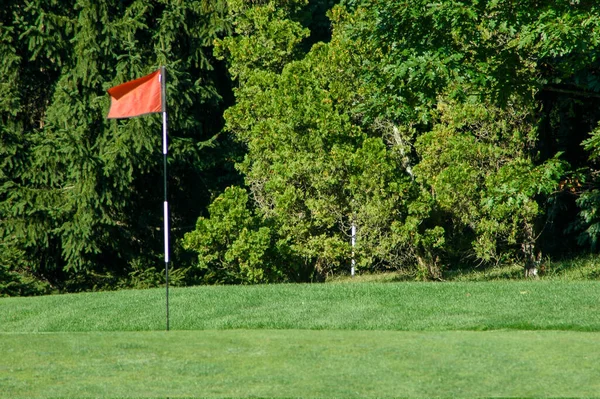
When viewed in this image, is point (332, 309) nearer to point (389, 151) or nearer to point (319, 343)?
point (319, 343)

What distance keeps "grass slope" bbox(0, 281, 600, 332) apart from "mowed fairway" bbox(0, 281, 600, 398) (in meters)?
0.03

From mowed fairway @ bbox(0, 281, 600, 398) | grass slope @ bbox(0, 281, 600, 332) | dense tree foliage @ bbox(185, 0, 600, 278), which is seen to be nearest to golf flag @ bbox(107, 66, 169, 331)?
grass slope @ bbox(0, 281, 600, 332)

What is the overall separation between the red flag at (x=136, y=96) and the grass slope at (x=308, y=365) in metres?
4.47

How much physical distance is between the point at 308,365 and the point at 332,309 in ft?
16.5

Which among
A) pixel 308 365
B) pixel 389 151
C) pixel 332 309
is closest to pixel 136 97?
pixel 332 309

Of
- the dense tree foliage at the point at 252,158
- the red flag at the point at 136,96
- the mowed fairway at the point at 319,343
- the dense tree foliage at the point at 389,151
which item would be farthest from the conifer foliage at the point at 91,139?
the red flag at the point at 136,96

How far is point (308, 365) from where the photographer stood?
8.90 m

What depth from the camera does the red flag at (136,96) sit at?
14391 millimetres

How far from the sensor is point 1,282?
68.5ft

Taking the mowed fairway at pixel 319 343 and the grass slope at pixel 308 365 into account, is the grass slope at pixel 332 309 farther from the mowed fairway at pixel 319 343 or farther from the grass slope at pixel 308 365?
the grass slope at pixel 308 365

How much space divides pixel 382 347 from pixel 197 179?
594 inches

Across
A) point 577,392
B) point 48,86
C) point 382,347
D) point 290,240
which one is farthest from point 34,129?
point 577,392

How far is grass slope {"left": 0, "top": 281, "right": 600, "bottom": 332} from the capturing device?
41.7 ft

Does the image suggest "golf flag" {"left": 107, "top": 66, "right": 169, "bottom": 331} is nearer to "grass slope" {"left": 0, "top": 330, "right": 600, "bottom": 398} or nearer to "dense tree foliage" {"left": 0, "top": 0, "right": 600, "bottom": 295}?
"grass slope" {"left": 0, "top": 330, "right": 600, "bottom": 398}
